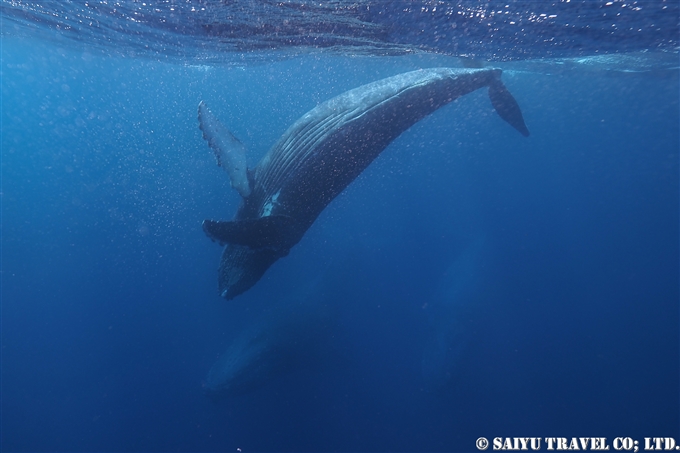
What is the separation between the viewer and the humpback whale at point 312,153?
5348 millimetres

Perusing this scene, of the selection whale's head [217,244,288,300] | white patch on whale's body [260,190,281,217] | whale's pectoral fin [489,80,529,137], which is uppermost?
whale's pectoral fin [489,80,529,137]

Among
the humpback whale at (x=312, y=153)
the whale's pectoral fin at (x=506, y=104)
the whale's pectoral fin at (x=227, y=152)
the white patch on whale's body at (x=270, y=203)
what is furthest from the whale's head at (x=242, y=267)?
the whale's pectoral fin at (x=506, y=104)

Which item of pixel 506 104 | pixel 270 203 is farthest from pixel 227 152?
pixel 506 104

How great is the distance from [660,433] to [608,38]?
22253 mm

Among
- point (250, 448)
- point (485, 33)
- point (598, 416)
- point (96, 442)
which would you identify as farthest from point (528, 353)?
point (96, 442)

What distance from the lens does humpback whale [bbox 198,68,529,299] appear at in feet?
17.5

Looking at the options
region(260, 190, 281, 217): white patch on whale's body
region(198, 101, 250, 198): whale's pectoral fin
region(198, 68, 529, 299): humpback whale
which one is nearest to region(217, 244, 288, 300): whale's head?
region(198, 68, 529, 299): humpback whale

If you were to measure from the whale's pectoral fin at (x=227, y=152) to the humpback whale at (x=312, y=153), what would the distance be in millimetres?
16

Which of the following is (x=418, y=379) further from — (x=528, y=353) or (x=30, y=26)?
(x=30, y=26)

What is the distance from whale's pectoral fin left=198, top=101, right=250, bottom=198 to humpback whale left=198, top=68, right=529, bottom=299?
2 centimetres

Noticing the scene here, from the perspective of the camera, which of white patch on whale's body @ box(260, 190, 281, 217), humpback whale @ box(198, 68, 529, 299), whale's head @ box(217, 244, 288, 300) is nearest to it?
humpback whale @ box(198, 68, 529, 299)

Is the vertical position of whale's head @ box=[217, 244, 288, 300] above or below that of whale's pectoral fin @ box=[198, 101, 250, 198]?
below

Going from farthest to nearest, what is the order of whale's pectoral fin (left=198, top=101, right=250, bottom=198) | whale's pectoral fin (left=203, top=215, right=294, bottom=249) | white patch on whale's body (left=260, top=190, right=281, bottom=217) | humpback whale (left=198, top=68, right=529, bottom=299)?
whale's pectoral fin (left=198, top=101, right=250, bottom=198), white patch on whale's body (left=260, top=190, right=281, bottom=217), humpback whale (left=198, top=68, right=529, bottom=299), whale's pectoral fin (left=203, top=215, right=294, bottom=249)

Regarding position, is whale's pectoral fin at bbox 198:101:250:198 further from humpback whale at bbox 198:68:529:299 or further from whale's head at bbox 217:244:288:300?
whale's head at bbox 217:244:288:300
